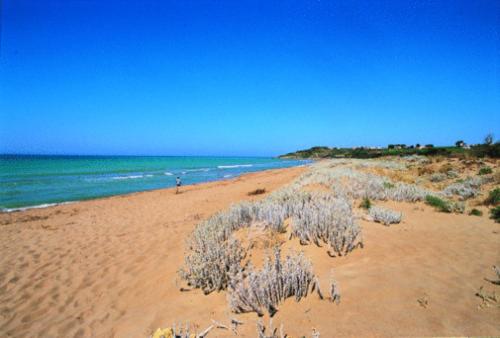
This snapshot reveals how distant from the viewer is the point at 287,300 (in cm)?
319

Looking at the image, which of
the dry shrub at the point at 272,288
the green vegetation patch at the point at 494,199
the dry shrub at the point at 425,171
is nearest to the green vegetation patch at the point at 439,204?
the green vegetation patch at the point at 494,199

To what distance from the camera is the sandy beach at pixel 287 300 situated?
2623mm

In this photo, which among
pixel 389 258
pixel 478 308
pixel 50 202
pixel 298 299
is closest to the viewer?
pixel 478 308

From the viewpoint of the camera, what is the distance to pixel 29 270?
5.81m

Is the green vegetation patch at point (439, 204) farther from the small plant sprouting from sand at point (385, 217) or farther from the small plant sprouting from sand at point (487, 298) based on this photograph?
the small plant sprouting from sand at point (487, 298)

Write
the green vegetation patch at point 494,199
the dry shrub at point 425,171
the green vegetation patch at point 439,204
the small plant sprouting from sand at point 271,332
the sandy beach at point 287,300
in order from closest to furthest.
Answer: the small plant sprouting from sand at point 271,332 < the sandy beach at point 287,300 < the green vegetation patch at point 439,204 < the green vegetation patch at point 494,199 < the dry shrub at point 425,171

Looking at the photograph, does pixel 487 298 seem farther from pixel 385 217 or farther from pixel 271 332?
pixel 385 217

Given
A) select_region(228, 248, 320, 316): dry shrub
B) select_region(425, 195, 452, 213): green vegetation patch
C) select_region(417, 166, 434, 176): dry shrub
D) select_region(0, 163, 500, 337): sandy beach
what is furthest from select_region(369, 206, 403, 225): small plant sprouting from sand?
select_region(417, 166, 434, 176): dry shrub

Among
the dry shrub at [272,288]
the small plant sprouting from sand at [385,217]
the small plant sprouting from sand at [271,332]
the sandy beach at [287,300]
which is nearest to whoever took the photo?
the small plant sprouting from sand at [271,332]

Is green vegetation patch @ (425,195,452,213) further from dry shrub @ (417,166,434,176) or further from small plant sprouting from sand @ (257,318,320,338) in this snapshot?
dry shrub @ (417,166,434,176)

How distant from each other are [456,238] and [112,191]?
2044cm

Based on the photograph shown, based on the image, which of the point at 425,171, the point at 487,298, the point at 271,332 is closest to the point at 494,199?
the point at 487,298

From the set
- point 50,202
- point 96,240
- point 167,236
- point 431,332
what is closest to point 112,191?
point 50,202

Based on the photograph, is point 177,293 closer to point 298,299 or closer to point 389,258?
point 298,299
